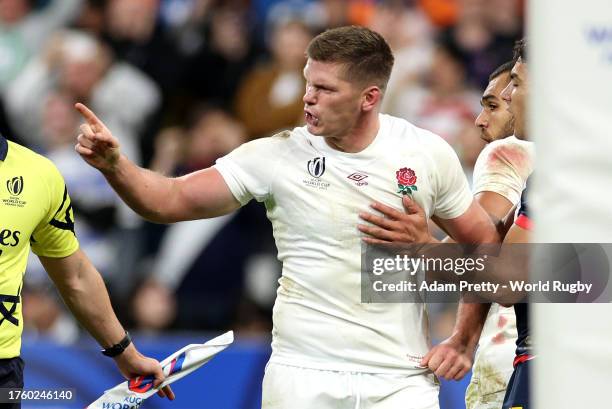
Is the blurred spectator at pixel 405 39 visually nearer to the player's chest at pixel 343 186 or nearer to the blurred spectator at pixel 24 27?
the blurred spectator at pixel 24 27

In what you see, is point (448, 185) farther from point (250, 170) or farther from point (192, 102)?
point (192, 102)

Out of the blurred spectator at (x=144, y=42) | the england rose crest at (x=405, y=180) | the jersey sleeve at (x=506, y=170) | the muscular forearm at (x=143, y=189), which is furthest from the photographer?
the blurred spectator at (x=144, y=42)

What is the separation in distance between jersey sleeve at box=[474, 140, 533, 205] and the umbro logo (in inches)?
31.6

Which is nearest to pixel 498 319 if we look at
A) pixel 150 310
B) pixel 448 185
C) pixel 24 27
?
pixel 448 185

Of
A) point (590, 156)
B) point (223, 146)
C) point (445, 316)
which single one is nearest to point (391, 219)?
point (590, 156)

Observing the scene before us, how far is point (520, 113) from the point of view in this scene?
→ 17.8 feet

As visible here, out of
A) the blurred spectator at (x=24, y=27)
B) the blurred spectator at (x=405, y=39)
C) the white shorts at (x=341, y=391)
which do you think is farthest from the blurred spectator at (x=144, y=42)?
the white shorts at (x=341, y=391)

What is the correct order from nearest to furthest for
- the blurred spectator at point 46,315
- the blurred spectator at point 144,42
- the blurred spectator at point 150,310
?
the blurred spectator at point 46,315 → the blurred spectator at point 150,310 → the blurred spectator at point 144,42

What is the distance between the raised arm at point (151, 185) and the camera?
4.54m

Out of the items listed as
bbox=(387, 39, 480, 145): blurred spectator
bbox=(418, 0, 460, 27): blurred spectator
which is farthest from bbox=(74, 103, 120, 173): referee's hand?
bbox=(418, 0, 460, 27): blurred spectator

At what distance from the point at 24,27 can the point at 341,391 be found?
7.75 meters

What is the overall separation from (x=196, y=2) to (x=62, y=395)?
474 centimetres

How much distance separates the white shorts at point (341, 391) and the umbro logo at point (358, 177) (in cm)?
87

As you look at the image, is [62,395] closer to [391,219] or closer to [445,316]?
[445,316]
